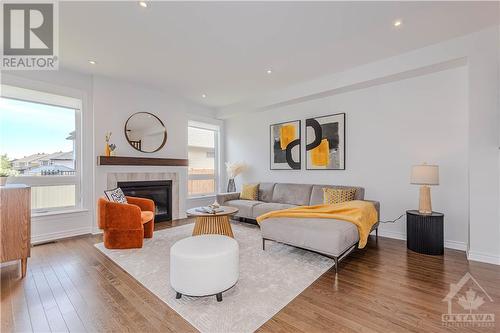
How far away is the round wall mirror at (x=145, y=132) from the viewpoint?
4.78 meters

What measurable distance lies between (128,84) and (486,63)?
5.85 meters

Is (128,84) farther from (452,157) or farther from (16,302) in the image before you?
(452,157)

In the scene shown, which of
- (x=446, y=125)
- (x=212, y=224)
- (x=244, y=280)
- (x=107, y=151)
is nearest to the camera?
(x=244, y=280)

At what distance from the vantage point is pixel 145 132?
4996mm

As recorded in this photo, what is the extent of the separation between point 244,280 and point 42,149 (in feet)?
13.4

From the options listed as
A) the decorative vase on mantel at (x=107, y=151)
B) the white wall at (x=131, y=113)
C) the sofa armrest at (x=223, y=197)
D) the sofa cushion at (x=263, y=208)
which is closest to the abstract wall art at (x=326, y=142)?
the sofa cushion at (x=263, y=208)

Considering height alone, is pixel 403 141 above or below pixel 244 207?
above

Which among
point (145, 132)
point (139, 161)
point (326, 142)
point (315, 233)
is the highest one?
point (145, 132)

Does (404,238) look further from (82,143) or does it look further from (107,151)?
(82,143)

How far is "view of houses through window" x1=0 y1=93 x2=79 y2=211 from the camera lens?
3.62m

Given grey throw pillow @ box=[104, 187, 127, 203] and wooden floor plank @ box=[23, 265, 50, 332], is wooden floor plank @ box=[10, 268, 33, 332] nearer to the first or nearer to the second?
wooden floor plank @ box=[23, 265, 50, 332]

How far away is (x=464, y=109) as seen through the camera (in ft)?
10.9

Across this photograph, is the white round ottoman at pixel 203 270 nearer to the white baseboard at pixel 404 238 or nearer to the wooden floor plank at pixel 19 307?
the wooden floor plank at pixel 19 307

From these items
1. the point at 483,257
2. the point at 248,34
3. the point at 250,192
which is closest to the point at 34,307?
the point at 248,34
